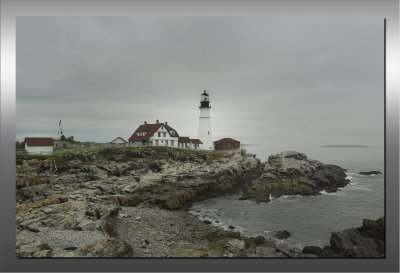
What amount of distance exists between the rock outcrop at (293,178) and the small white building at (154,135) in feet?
6.96

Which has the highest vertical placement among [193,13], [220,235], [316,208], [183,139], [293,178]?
[193,13]

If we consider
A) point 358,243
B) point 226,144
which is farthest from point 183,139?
point 358,243

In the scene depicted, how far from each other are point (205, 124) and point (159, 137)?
3.68 feet

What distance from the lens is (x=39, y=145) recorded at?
12.6ft

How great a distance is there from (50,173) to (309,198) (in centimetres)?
567

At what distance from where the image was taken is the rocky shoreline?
3.53 m

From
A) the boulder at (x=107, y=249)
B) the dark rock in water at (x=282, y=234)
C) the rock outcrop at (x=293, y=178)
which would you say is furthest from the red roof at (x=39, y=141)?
the dark rock in water at (x=282, y=234)

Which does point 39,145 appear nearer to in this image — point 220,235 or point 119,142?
point 119,142

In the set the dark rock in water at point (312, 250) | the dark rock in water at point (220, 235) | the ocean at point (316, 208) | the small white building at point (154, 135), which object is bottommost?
the dark rock in water at point (312, 250)

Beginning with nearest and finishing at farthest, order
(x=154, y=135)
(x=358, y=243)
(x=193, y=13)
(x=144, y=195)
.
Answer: (x=358, y=243), (x=193, y=13), (x=154, y=135), (x=144, y=195)

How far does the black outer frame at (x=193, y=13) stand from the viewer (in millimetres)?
3381

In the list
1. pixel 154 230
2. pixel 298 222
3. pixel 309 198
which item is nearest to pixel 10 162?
pixel 154 230

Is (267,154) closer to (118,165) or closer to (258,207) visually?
(258,207)

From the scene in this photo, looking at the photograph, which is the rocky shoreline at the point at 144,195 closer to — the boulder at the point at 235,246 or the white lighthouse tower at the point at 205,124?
the boulder at the point at 235,246
